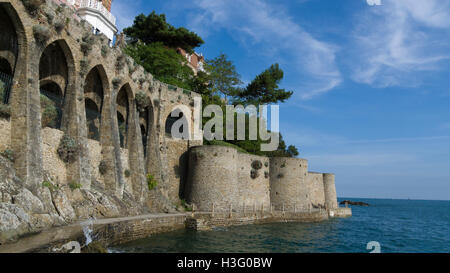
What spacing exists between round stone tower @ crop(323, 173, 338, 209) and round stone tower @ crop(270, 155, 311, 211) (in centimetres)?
842

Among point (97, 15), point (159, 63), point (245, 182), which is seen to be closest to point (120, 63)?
point (159, 63)

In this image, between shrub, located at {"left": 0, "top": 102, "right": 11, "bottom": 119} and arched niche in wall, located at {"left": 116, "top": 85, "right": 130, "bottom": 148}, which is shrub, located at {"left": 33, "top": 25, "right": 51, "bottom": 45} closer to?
shrub, located at {"left": 0, "top": 102, "right": 11, "bottom": 119}

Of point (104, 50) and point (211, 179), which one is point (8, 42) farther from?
point (211, 179)

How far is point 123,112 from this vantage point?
23594mm

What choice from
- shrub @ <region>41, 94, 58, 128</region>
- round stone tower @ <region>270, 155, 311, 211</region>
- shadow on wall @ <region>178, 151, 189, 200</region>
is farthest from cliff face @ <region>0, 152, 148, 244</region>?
round stone tower @ <region>270, 155, 311, 211</region>

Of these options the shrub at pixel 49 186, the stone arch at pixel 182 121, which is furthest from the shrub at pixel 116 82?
the shrub at pixel 49 186

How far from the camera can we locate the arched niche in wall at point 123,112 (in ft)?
73.3

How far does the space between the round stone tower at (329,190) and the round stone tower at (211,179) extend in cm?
1804

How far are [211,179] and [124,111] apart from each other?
30.9ft

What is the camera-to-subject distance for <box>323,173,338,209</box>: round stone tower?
129 ft

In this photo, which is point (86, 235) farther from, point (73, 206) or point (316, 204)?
point (316, 204)

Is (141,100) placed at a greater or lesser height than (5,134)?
greater

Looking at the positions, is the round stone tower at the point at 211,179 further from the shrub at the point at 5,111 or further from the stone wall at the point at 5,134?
the shrub at the point at 5,111

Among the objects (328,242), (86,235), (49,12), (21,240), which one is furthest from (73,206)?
(328,242)
